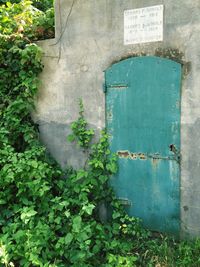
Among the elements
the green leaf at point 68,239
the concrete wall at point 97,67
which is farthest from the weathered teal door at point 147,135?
the green leaf at point 68,239

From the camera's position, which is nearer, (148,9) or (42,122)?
(148,9)

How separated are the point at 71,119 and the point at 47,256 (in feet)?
6.18

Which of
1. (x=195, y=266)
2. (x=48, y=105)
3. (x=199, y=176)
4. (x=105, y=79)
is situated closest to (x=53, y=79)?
(x=48, y=105)

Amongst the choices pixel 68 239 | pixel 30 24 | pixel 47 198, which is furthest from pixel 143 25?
pixel 68 239

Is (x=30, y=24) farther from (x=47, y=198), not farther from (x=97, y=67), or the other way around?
(x=47, y=198)

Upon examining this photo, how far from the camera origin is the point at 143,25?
383 centimetres

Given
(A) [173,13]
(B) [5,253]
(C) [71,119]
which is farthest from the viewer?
(C) [71,119]

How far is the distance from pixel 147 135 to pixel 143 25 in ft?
4.39

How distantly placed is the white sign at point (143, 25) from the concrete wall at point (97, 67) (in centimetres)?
6

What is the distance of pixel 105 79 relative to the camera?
161 inches

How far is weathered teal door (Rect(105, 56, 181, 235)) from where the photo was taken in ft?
12.2

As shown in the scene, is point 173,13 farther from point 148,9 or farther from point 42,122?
point 42,122

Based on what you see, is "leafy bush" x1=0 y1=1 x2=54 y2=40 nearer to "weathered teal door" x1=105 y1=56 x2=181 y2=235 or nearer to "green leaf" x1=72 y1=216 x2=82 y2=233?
"weathered teal door" x1=105 y1=56 x2=181 y2=235

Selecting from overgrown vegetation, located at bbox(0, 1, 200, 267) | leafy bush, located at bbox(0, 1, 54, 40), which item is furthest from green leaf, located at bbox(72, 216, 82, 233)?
leafy bush, located at bbox(0, 1, 54, 40)
